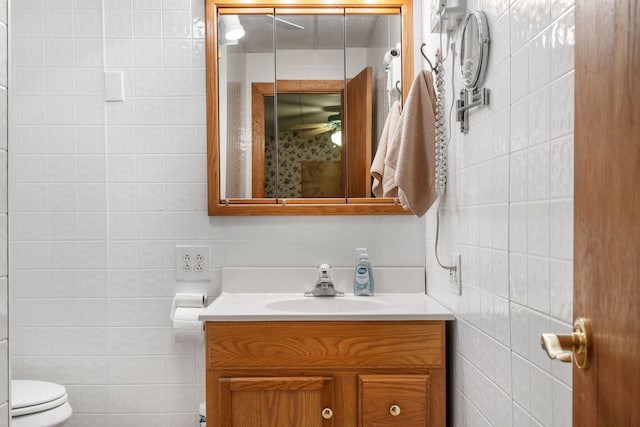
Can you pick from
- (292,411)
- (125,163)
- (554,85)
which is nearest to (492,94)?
(554,85)

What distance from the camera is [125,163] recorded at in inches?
83.9

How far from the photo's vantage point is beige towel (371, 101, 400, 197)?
1939mm

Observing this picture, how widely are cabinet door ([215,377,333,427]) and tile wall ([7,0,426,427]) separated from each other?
536 mm

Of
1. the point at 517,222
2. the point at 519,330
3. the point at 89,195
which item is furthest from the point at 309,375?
the point at 89,195

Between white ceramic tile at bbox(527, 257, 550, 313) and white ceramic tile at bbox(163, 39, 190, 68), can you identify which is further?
white ceramic tile at bbox(163, 39, 190, 68)

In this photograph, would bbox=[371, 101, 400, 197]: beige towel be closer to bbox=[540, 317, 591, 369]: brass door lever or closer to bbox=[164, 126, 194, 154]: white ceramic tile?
bbox=[164, 126, 194, 154]: white ceramic tile

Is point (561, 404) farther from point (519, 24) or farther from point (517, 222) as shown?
point (519, 24)

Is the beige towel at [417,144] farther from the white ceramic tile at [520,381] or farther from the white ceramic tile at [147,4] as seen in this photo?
the white ceramic tile at [147,4]

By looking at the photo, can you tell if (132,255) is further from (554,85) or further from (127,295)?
(554,85)

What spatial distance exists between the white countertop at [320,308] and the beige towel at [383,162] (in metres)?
0.41

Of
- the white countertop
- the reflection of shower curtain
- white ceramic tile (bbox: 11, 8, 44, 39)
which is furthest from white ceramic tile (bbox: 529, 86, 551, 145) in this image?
white ceramic tile (bbox: 11, 8, 44, 39)

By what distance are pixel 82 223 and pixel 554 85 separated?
6.01 ft

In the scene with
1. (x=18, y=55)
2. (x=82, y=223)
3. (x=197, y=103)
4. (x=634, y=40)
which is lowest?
(x=82, y=223)

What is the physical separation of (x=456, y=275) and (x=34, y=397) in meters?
1.47
